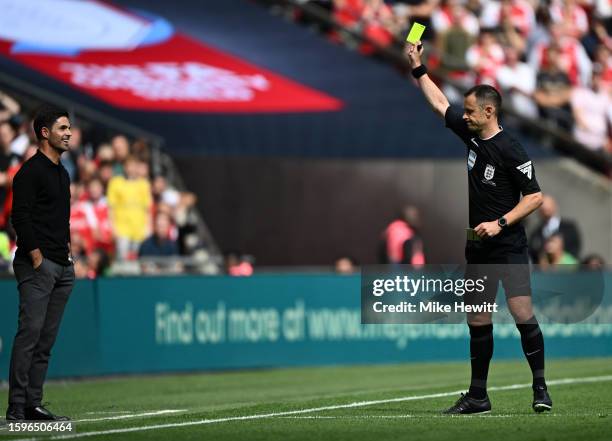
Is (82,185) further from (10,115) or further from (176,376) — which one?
(176,376)

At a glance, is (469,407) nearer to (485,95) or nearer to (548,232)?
(485,95)

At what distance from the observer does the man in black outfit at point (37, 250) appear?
972 centimetres

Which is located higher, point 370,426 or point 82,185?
point 82,185

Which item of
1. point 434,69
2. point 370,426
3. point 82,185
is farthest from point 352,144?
point 370,426

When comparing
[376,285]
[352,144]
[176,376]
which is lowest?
[176,376]

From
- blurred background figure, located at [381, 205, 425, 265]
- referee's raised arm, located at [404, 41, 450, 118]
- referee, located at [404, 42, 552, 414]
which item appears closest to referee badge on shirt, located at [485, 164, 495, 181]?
referee, located at [404, 42, 552, 414]

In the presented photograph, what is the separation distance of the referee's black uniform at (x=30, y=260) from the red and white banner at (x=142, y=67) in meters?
10.2

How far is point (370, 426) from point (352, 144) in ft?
46.4

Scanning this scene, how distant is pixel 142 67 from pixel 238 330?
5210mm

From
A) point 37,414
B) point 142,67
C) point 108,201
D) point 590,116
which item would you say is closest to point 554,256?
point 108,201

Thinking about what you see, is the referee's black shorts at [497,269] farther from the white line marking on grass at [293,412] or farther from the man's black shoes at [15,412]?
the man's black shoes at [15,412]

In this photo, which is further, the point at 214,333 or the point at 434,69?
the point at 434,69

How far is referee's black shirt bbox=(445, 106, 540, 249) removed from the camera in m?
9.88

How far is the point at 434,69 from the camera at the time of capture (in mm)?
23438
